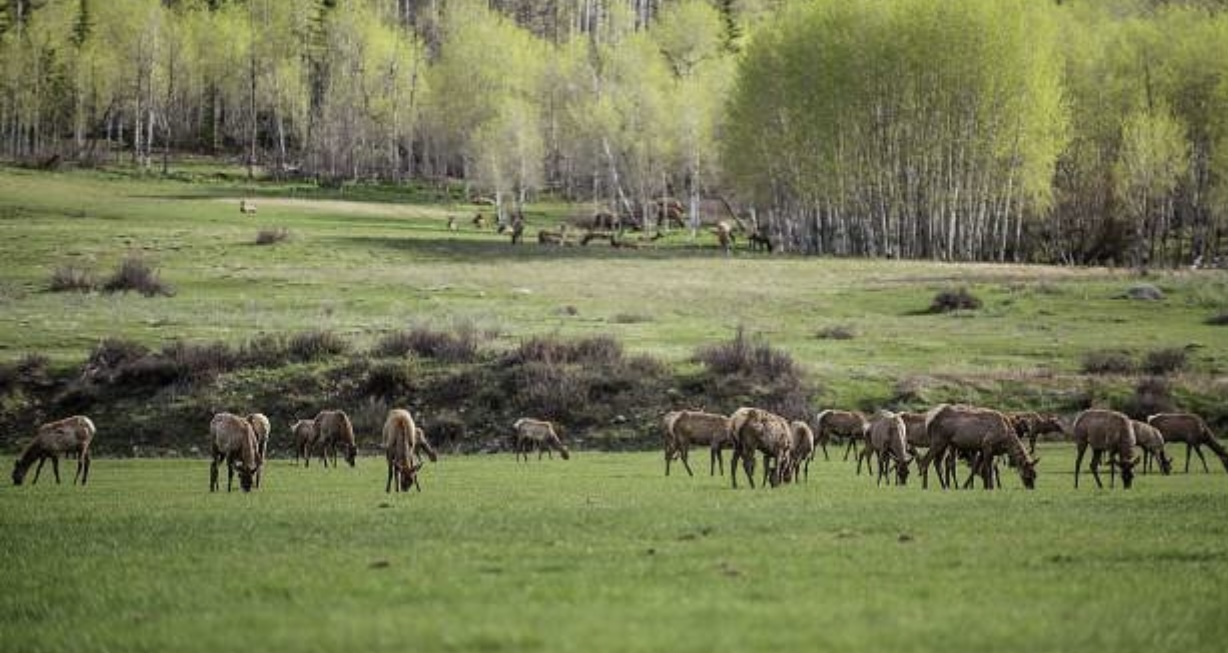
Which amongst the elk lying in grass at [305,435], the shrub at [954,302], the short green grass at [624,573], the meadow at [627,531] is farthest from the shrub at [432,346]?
the shrub at [954,302]

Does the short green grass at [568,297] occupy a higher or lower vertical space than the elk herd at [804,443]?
higher

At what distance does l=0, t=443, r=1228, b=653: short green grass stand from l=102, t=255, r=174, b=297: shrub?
42026 mm

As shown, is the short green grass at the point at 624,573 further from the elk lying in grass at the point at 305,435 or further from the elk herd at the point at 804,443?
the elk lying in grass at the point at 305,435

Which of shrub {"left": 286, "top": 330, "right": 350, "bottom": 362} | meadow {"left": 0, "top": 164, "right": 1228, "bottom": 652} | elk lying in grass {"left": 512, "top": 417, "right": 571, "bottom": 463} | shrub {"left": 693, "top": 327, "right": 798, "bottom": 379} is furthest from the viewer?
shrub {"left": 286, "top": 330, "right": 350, "bottom": 362}

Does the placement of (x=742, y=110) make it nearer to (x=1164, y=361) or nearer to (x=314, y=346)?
(x=1164, y=361)

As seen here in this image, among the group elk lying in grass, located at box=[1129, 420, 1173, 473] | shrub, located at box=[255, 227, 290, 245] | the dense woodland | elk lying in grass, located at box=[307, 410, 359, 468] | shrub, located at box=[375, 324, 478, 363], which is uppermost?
the dense woodland

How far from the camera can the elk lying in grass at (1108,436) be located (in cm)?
2792

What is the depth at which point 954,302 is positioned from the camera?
64250mm

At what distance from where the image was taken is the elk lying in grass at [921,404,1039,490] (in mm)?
26656

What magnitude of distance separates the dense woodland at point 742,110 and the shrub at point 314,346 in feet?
169

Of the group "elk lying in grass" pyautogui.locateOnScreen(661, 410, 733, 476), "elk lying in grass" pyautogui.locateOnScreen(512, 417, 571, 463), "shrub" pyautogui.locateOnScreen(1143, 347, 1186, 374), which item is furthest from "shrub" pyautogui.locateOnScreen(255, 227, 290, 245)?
"elk lying in grass" pyautogui.locateOnScreen(661, 410, 733, 476)

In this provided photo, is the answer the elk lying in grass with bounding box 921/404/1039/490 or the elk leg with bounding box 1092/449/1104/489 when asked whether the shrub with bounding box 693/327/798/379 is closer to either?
the elk leg with bounding box 1092/449/1104/489

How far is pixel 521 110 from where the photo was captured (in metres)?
118

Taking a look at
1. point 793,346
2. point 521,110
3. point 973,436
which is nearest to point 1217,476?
point 973,436
